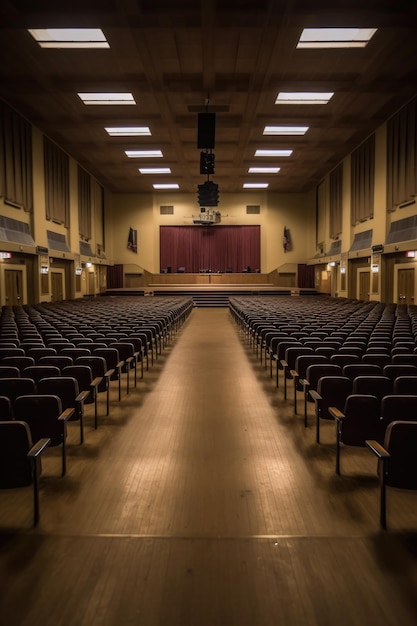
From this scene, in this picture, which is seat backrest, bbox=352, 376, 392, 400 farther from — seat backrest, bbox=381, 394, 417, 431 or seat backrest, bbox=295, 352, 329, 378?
seat backrest, bbox=295, 352, 329, 378

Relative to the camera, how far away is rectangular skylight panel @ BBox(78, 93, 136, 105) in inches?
631

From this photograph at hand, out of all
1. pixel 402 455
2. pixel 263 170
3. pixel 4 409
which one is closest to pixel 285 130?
pixel 263 170

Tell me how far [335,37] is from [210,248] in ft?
69.6

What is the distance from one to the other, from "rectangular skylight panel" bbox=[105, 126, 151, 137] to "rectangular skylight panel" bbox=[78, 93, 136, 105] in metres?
2.52

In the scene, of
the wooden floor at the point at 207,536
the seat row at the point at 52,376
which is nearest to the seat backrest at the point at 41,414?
the seat row at the point at 52,376

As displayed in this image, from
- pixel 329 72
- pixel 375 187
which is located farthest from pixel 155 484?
pixel 375 187

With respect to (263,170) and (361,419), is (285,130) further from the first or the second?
(361,419)

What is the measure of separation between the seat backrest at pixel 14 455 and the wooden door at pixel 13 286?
1548cm

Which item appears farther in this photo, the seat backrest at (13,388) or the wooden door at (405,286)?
the wooden door at (405,286)

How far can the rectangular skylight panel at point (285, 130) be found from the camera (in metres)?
19.0

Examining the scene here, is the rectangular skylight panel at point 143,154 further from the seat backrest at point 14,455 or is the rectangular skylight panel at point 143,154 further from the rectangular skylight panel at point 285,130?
the seat backrest at point 14,455

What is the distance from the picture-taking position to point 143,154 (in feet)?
75.0

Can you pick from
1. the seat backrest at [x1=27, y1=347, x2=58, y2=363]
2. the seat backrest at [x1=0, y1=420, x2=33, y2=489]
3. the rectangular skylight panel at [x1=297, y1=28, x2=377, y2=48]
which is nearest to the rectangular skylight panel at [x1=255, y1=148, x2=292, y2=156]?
the rectangular skylight panel at [x1=297, y1=28, x2=377, y2=48]

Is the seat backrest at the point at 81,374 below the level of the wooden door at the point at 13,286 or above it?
below
